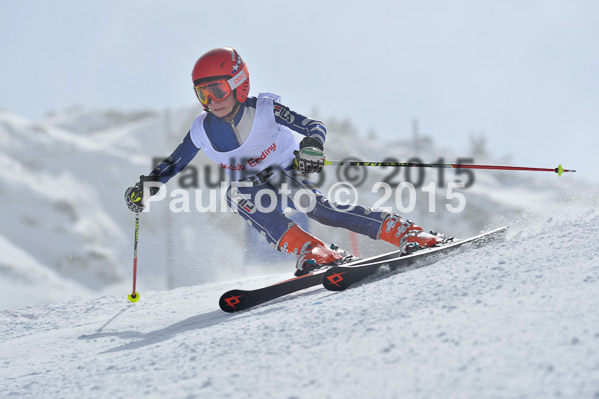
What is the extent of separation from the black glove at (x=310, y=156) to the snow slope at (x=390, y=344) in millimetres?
895

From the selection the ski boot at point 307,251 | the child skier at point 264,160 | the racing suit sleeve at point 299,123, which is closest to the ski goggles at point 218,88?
the child skier at point 264,160

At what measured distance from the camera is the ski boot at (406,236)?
13.2ft

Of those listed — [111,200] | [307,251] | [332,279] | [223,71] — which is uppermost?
[111,200]

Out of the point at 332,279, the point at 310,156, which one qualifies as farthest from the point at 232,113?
the point at 332,279

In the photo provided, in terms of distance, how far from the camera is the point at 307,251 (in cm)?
413

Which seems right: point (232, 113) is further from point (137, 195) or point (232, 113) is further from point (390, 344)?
point (390, 344)

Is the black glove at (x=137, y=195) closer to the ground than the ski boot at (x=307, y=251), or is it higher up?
higher up

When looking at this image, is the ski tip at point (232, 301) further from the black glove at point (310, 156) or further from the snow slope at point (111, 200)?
the snow slope at point (111, 200)

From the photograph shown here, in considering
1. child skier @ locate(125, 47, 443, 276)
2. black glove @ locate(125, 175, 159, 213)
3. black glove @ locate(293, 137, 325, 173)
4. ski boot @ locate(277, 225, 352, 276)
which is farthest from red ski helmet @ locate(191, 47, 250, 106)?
ski boot @ locate(277, 225, 352, 276)

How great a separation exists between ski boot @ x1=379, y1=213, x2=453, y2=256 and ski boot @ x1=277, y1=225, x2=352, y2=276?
1.17ft

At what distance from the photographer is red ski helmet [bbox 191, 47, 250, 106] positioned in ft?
13.5

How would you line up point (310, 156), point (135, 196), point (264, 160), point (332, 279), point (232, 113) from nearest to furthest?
point (332, 279), point (310, 156), point (232, 113), point (264, 160), point (135, 196)

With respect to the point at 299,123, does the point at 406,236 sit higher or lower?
lower

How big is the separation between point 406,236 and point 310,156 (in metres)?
0.89
